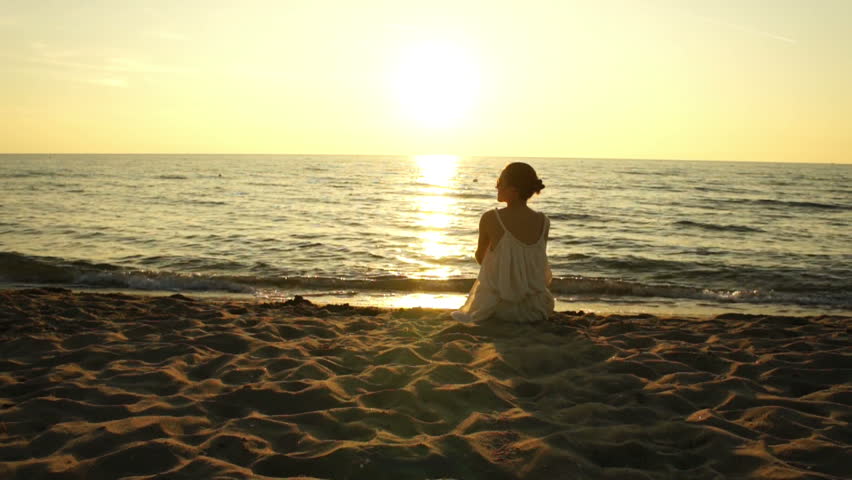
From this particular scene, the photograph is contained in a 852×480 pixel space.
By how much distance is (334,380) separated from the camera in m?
4.19

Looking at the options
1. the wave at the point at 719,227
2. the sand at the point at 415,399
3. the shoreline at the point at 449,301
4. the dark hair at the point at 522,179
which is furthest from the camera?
the wave at the point at 719,227

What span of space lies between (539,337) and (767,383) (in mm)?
1864

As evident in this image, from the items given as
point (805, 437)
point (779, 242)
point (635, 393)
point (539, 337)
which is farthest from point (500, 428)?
point (779, 242)

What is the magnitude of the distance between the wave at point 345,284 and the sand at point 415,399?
354cm

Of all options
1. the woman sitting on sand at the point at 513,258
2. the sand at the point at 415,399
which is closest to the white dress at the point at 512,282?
the woman sitting on sand at the point at 513,258

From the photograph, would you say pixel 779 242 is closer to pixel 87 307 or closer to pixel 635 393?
pixel 635 393

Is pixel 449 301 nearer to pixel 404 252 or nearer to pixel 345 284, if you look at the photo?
pixel 345 284

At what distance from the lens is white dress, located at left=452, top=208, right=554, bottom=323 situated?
236 inches

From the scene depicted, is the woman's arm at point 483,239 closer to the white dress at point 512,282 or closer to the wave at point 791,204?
the white dress at point 512,282

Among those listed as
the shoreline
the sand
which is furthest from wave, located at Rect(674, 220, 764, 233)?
the sand

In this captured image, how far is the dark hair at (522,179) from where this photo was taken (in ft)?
19.1

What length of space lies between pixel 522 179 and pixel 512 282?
42.0 inches

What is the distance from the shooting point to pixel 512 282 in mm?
6031

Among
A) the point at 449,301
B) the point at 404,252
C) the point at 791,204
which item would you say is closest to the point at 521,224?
the point at 449,301
